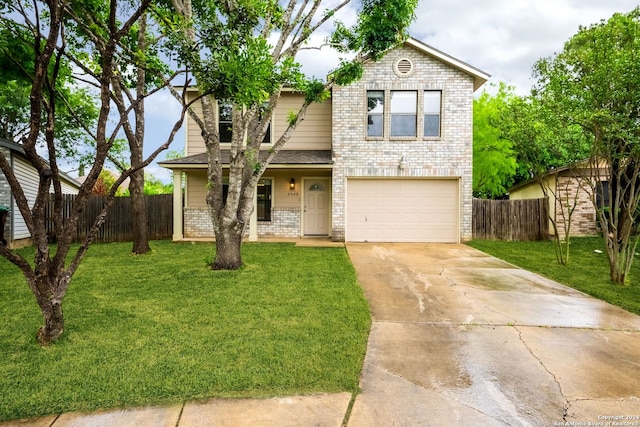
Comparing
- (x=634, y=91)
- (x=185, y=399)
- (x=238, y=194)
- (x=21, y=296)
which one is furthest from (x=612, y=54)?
(x=21, y=296)

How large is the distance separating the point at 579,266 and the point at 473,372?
6919mm

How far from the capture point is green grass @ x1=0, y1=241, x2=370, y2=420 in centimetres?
264

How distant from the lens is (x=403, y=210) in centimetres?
1161

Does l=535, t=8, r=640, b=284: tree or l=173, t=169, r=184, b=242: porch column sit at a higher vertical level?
l=535, t=8, r=640, b=284: tree

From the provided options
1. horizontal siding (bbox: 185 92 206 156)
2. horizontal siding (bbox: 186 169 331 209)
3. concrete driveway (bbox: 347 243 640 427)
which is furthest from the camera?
→ horizontal siding (bbox: 185 92 206 156)

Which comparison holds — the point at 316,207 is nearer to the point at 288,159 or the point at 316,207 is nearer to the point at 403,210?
the point at 288,159

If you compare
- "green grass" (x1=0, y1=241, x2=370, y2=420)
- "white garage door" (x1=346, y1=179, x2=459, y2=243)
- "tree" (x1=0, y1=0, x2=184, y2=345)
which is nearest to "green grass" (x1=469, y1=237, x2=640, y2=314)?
"white garage door" (x1=346, y1=179, x2=459, y2=243)

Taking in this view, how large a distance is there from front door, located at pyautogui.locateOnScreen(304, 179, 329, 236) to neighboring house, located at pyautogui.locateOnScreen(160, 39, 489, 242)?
810mm

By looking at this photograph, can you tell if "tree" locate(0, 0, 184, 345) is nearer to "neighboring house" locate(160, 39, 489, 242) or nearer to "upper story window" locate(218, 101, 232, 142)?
"neighboring house" locate(160, 39, 489, 242)

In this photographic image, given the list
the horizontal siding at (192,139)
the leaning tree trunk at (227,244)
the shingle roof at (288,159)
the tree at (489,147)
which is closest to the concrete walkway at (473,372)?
the leaning tree trunk at (227,244)

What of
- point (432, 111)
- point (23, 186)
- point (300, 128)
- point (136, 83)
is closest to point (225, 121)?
point (300, 128)

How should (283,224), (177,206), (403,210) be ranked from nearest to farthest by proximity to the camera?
(403,210), (177,206), (283,224)

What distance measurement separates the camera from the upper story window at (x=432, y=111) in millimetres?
11258

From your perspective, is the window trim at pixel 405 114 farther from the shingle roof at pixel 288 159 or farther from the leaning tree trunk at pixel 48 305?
the leaning tree trunk at pixel 48 305
